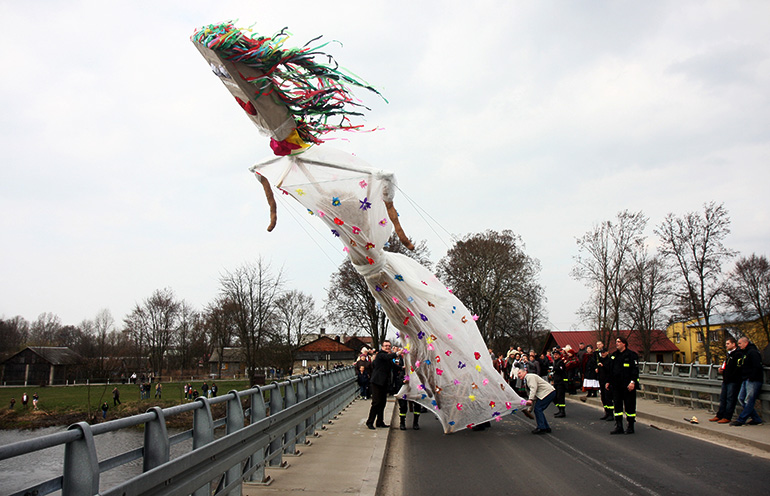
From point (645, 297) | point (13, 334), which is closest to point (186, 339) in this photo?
point (13, 334)

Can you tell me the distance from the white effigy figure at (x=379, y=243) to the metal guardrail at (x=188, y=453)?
2281 mm

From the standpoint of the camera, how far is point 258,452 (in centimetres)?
620

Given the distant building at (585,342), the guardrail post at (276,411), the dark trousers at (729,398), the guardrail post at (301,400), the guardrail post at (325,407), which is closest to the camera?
the guardrail post at (276,411)

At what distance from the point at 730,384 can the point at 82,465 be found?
12533mm

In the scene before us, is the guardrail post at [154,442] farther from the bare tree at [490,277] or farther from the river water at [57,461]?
the bare tree at [490,277]

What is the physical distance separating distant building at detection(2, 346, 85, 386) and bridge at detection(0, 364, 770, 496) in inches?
2860

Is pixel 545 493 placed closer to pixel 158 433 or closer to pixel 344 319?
pixel 158 433

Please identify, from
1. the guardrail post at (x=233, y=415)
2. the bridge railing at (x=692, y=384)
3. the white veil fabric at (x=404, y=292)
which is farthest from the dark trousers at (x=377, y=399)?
the bridge railing at (x=692, y=384)

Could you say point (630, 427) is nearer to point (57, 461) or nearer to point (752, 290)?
point (57, 461)

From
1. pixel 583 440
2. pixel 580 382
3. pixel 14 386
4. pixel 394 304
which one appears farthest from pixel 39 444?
pixel 14 386

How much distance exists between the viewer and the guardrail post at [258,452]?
20.0 feet

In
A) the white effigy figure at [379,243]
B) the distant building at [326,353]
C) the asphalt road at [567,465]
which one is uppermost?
the white effigy figure at [379,243]

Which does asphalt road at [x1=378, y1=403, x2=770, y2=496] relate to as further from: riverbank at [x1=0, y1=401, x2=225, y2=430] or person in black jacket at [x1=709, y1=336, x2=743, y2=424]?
riverbank at [x1=0, y1=401, x2=225, y2=430]

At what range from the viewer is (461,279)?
154 ft
